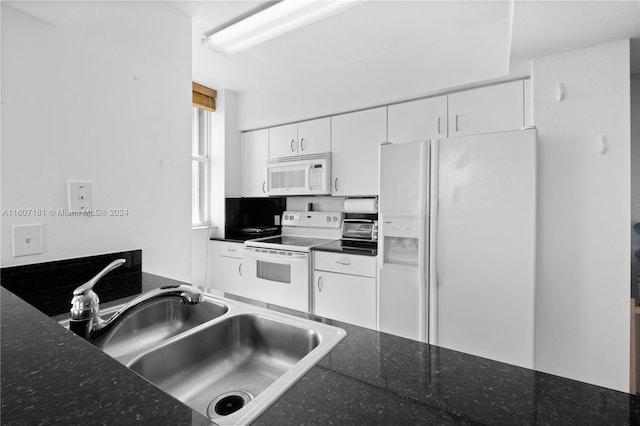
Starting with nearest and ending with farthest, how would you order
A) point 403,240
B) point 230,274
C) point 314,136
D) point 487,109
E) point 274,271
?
point 403,240
point 487,109
point 274,271
point 314,136
point 230,274

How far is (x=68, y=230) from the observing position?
130 cm

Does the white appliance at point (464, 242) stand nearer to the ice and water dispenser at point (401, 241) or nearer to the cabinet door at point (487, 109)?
the ice and water dispenser at point (401, 241)

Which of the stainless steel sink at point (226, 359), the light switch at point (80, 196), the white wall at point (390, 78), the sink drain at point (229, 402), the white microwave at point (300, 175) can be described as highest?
the white wall at point (390, 78)

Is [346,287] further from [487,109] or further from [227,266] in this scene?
[487,109]

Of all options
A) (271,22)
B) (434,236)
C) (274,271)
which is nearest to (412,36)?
(271,22)

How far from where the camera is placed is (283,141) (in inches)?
124

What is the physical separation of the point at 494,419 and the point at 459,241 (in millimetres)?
1494

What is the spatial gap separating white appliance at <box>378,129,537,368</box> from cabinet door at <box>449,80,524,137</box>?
52 cm

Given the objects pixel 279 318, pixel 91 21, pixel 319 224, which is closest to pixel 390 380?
pixel 279 318

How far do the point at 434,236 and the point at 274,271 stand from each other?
57.9 inches

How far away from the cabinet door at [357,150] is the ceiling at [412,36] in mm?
341

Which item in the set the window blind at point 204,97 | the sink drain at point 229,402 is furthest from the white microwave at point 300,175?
the sink drain at point 229,402

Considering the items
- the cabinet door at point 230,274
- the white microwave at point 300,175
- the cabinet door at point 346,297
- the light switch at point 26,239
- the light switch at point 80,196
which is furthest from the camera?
the cabinet door at point 230,274

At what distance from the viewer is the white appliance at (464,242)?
1.68 metres
